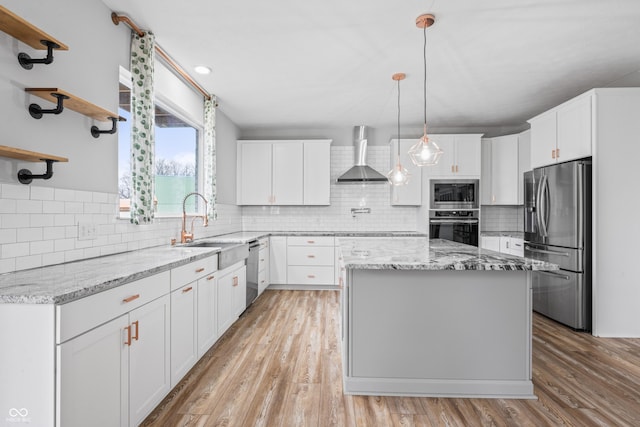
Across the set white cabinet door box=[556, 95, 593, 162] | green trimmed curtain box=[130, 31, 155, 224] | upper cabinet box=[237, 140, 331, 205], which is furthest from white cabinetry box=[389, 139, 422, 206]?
green trimmed curtain box=[130, 31, 155, 224]

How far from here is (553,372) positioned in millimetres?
2439

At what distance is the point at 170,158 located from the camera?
363cm

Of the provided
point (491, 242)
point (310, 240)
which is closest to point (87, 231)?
point (310, 240)

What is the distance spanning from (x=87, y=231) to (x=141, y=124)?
3.15ft

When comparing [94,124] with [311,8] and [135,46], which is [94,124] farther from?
[311,8]

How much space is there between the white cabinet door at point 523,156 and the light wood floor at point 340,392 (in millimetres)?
2385

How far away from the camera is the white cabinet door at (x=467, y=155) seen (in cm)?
497

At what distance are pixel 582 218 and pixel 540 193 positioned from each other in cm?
57

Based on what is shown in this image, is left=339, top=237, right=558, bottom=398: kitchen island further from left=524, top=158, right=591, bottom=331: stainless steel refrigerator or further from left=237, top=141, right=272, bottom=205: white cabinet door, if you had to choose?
left=237, top=141, right=272, bottom=205: white cabinet door

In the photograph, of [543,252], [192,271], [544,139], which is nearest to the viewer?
[192,271]

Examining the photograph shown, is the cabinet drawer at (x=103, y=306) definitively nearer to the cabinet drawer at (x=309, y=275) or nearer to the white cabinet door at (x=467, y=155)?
the cabinet drawer at (x=309, y=275)

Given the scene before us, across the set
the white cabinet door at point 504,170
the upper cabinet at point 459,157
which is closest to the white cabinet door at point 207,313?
the upper cabinet at point 459,157

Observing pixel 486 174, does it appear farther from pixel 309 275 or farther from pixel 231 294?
pixel 231 294


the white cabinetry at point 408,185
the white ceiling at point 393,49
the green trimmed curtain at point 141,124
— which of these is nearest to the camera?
the white ceiling at point 393,49
